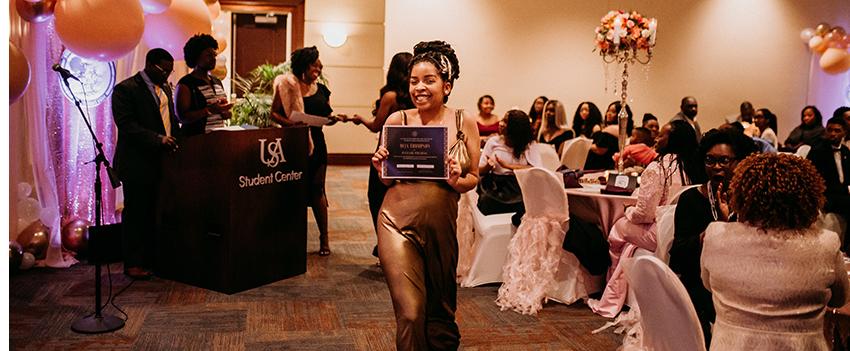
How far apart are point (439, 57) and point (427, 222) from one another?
64 centimetres

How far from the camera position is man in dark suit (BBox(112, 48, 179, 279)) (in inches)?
A: 204

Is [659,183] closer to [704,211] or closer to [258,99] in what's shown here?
[704,211]

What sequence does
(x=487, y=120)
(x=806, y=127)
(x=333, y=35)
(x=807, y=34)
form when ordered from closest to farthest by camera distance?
(x=487, y=120) < (x=806, y=127) < (x=807, y=34) < (x=333, y=35)

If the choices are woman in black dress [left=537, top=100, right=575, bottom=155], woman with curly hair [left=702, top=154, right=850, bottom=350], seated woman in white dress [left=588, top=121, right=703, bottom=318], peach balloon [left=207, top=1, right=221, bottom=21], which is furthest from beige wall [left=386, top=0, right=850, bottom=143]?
woman with curly hair [left=702, top=154, right=850, bottom=350]

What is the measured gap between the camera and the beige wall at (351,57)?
12.9 metres

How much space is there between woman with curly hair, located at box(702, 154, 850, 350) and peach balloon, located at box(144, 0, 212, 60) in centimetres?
453

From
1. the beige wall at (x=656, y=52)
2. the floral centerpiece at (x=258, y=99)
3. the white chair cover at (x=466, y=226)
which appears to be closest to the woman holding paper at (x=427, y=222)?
the white chair cover at (x=466, y=226)

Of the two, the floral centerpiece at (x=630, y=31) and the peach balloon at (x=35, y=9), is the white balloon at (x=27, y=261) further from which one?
the floral centerpiece at (x=630, y=31)

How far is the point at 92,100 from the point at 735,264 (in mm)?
4998

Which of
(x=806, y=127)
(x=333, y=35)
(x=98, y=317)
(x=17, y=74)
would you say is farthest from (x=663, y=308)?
(x=333, y=35)

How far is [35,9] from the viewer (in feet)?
16.0

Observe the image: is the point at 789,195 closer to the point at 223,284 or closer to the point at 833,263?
the point at 833,263

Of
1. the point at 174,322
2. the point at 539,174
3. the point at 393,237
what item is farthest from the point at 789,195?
the point at 174,322

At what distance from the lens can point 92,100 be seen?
598 centimetres
